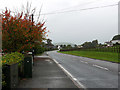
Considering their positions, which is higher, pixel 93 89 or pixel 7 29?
pixel 7 29

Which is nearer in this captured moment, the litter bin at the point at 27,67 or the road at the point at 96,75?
the road at the point at 96,75

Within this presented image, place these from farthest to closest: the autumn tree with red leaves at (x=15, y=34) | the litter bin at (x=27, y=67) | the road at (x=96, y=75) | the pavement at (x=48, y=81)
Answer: the autumn tree with red leaves at (x=15, y=34) → the litter bin at (x=27, y=67) → the road at (x=96, y=75) → the pavement at (x=48, y=81)

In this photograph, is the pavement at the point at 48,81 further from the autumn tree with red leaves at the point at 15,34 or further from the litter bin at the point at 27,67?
the autumn tree with red leaves at the point at 15,34

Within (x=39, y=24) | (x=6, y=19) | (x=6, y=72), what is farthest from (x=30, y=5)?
(x=6, y=72)

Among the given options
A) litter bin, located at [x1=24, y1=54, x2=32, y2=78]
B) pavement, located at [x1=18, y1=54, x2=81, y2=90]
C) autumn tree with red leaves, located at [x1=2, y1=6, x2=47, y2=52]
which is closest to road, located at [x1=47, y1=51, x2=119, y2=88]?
pavement, located at [x1=18, y1=54, x2=81, y2=90]

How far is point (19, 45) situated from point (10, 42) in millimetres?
779

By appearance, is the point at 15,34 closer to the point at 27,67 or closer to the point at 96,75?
the point at 27,67

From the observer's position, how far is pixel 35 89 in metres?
6.77

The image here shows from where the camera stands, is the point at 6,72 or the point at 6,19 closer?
the point at 6,72

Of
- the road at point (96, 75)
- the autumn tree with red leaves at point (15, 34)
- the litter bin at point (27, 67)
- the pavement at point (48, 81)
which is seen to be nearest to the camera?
the pavement at point (48, 81)

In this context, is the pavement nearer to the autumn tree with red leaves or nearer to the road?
the road

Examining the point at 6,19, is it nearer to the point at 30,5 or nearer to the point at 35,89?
the point at 30,5

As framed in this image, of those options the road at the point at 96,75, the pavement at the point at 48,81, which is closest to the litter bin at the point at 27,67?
the pavement at the point at 48,81

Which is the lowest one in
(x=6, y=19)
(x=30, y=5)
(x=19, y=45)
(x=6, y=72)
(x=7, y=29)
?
(x=6, y=72)
